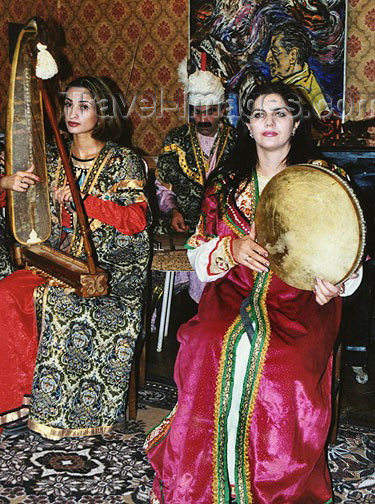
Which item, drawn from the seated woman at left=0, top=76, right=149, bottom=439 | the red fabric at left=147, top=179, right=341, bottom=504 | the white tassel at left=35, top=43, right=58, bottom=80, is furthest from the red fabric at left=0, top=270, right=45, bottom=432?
the white tassel at left=35, top=43, right=58, bottom=80

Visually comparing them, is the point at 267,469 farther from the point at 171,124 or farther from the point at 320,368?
the point at 171,124

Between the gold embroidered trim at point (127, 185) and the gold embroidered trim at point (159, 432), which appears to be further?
the gold embroidered trim at point (127, 185)

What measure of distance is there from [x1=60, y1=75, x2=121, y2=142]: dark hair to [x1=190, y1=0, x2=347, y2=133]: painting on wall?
2745 mm

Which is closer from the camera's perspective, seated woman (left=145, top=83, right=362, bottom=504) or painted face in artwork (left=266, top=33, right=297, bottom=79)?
seated woman (left=145, top=83, right=362, bottom=504)

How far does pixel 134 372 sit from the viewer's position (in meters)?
3.21

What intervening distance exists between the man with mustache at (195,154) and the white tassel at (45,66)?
1731 millimetres

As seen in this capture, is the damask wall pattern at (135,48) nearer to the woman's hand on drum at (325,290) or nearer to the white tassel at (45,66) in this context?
the white tassel at (45,66)

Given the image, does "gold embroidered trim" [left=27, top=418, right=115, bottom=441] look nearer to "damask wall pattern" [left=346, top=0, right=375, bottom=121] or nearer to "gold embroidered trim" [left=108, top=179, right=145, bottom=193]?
"gold embroidered trim" [left=108, top=179, right=145, bottom=193]

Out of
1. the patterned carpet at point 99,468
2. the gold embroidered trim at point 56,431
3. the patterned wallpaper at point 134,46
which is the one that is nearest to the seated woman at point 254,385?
the patterned carpet at point 99,468

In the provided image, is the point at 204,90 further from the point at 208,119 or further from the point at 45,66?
the point at 45,66

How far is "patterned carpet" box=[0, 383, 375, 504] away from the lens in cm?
257

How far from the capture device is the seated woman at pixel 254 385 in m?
2.29

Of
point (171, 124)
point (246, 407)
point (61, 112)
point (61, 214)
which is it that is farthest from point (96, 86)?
point (171, 124)

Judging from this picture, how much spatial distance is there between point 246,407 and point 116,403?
0.91 meters
